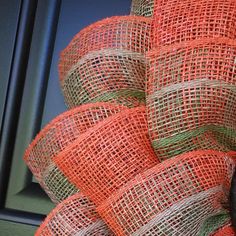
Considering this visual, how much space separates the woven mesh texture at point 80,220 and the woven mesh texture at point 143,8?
14cm

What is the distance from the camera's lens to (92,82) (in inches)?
13.7

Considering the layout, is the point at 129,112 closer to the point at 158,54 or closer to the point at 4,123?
the point at 158,54

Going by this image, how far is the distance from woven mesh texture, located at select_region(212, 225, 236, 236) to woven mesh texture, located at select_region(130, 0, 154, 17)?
0.50 feet

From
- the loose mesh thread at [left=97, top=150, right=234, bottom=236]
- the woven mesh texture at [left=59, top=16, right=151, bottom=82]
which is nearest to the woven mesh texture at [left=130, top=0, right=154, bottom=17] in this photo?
the woven mesh texture at [left=59, top=16, right=151, bottom=82]

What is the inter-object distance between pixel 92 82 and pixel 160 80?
0.06m

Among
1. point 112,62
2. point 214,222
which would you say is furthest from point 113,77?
point 214,222

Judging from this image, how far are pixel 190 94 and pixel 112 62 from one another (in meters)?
0.07

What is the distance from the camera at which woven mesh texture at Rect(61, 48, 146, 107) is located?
34 cm

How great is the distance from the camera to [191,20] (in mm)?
317

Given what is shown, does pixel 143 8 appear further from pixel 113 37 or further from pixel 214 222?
pixel 214 222

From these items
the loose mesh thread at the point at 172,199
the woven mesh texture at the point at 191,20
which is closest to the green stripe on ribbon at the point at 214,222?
the loose mesh thread at the point at 172,199

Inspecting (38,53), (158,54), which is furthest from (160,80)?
(38,53)

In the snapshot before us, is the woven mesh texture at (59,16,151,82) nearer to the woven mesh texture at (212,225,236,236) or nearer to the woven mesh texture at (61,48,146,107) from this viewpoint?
the woven mesh texture at (61,48,146,107)

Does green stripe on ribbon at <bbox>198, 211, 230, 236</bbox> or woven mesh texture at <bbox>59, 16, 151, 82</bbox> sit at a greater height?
woven mesh texture at <bbox>59, 16, 151, 82</bbox>
